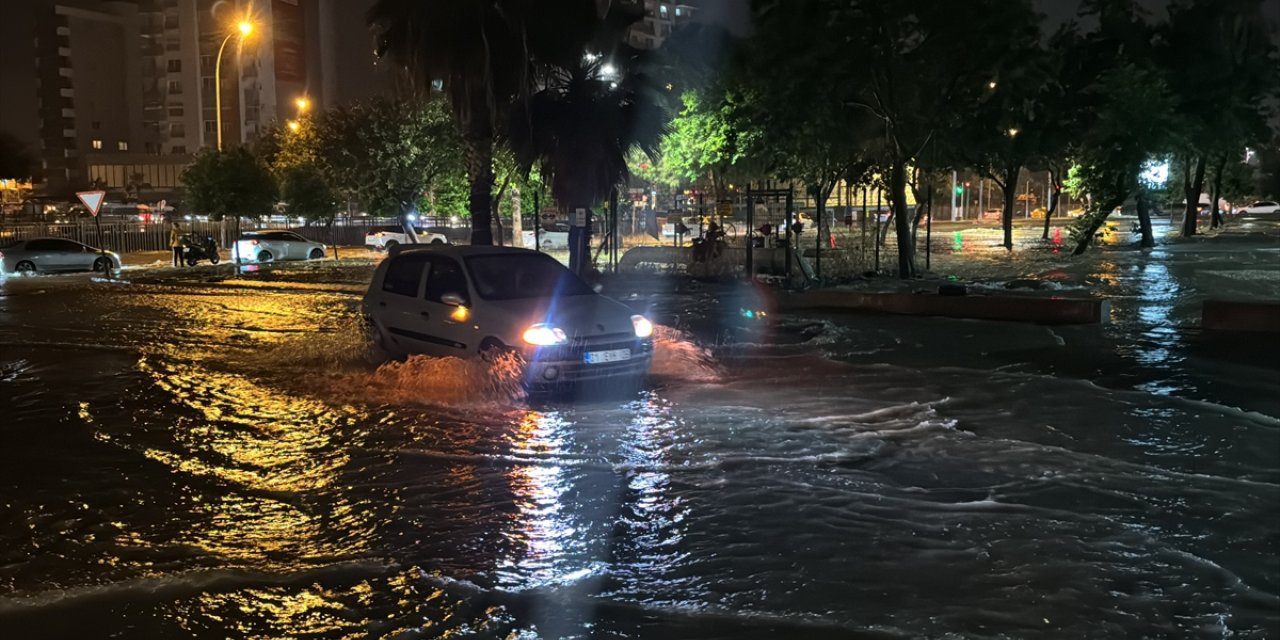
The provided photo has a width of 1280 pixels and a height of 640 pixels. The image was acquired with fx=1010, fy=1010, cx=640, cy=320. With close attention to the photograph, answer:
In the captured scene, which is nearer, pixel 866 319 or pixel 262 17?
pixel 866 319

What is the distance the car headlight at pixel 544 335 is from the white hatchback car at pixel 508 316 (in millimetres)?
10

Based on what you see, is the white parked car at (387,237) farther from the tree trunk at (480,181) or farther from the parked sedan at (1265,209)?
the parked sedan at (1265,209)

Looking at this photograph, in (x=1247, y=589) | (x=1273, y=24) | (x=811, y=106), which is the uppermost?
(x=1273, y=24)

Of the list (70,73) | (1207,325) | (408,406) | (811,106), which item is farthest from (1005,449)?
(70,73)

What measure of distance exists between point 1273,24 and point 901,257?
23.4 metres

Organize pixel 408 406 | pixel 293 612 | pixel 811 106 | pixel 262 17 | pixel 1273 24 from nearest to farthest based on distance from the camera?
1. pixel 293 612
2. pixel 408 406
3. pixel 811 106
4. pixel 1273 24
5. pixel 262 17

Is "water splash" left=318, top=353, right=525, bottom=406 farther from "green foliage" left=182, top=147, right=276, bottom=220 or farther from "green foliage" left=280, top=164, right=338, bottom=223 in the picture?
"green foliage" left=280, top=164, right=338, bottom=223

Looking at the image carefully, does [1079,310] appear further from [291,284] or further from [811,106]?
[291,284]

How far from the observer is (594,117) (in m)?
21.6

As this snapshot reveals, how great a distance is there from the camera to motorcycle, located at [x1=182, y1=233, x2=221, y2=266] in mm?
36312

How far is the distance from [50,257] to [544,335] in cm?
2960

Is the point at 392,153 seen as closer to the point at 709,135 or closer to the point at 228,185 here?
the point at 228,185

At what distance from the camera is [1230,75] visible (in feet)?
118

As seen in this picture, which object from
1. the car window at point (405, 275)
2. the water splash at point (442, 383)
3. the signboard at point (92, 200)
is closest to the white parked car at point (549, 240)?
the signboard at point (92, 200)
